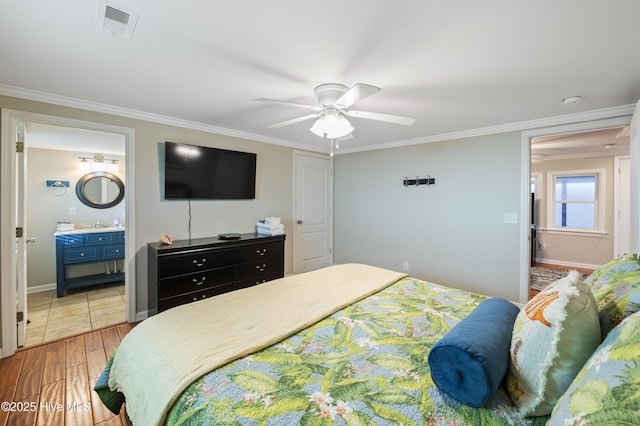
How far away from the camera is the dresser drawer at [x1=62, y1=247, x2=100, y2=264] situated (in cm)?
411

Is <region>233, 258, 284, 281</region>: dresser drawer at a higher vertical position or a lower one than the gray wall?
lower

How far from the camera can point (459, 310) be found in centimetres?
175

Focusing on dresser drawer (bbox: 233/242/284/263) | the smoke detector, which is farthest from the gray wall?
the smoke detector

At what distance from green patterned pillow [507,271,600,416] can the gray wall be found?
289 cm

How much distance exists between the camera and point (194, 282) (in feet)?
9.96

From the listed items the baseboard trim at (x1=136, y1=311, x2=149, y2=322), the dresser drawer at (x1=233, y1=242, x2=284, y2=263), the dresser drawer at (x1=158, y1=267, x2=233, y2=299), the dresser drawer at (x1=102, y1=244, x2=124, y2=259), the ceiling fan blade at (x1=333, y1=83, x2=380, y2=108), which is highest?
the ceiling fan blade at (x1=333, y1=83, x2=380, y2=108)

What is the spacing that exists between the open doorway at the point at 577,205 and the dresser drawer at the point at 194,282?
4891 millimetres

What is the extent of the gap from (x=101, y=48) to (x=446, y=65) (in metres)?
2.25

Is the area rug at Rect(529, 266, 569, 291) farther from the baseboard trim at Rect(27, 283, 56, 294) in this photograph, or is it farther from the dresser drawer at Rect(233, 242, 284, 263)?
the baseboard trim at Rect(27, 283, 56, 294)

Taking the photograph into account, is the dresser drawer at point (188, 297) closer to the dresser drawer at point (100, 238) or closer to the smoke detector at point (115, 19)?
the smoke detector at point (115, 19)

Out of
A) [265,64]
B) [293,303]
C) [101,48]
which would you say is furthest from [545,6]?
[101,48]

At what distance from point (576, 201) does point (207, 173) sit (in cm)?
716

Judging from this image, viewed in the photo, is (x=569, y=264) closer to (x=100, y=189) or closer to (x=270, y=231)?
(x=270, y=231)

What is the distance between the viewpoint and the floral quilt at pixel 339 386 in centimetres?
91
